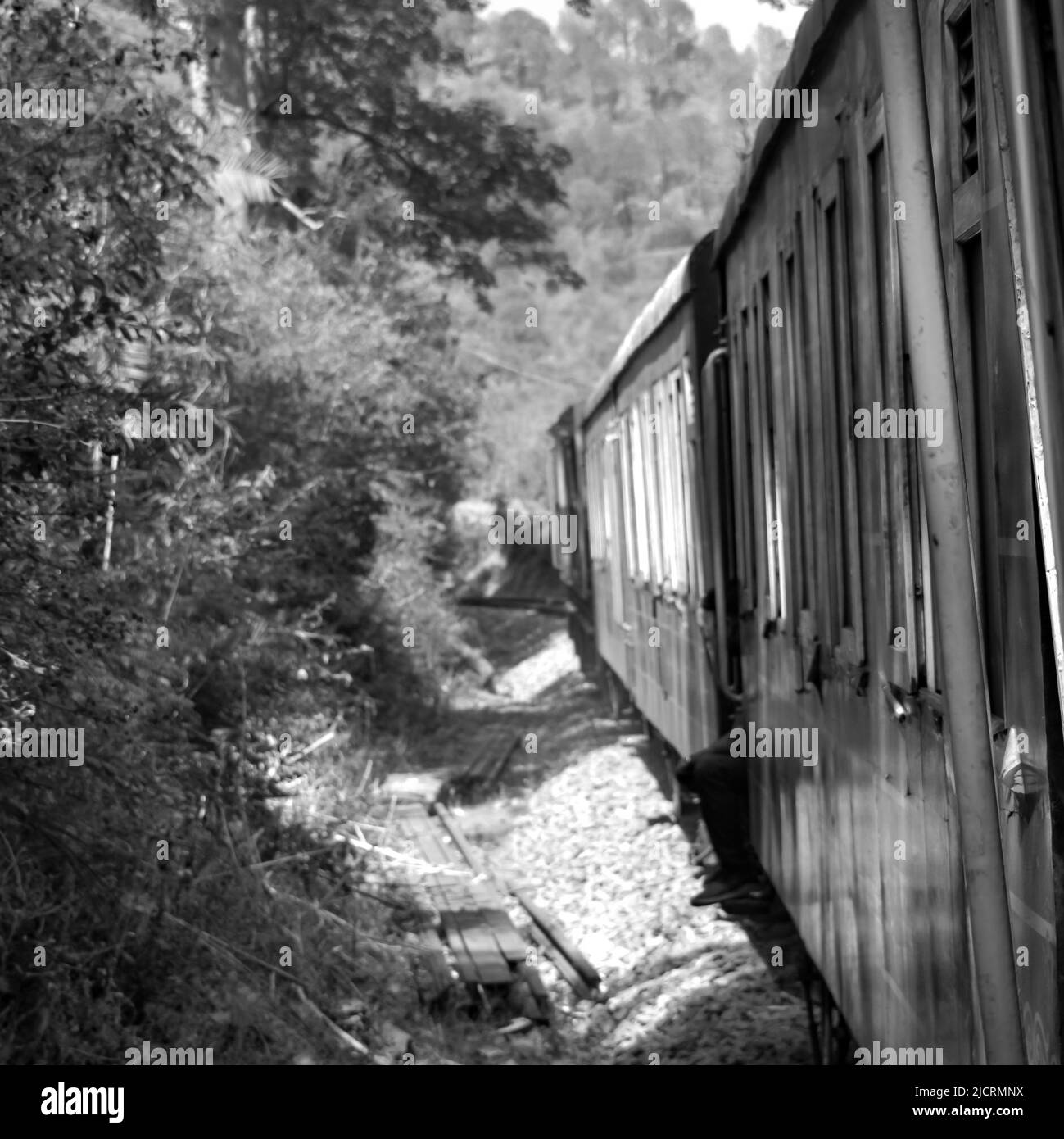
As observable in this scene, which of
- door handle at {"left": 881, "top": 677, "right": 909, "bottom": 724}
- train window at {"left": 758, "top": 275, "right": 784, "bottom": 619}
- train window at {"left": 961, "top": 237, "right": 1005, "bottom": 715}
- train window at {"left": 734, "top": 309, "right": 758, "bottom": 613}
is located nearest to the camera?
train window at {"left": 961, "top": 237, "right": 1005, "bottom": 715}

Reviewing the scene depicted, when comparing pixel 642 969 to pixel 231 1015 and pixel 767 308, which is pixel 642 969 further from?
pixel 767 308

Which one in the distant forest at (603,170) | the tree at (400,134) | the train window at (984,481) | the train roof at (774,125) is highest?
the distant forest at (603,170)

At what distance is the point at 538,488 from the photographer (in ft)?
136

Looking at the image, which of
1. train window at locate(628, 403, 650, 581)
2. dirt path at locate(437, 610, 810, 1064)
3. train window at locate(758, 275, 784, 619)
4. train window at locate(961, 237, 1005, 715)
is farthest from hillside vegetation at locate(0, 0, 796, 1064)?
train window at locate(961, 237, 1005, 715)

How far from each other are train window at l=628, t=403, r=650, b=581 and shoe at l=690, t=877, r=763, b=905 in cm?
393

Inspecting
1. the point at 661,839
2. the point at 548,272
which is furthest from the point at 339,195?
the point at 661,839

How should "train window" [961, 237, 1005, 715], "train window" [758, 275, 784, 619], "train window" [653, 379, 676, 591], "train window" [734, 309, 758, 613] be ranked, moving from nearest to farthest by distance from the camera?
1. "train window" [961, 237, 1005, 715]
2. "train window" [758, 275, 784, 619]
3. "train window" [734, 309, 758, 613]
4. "train window" [653, 379, 676, 591]

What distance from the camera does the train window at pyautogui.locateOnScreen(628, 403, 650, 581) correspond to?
11.7 m

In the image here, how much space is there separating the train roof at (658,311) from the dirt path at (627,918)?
334 cm

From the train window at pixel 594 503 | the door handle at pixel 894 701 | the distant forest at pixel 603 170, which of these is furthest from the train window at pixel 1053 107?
the distant forest at pixel 603 170

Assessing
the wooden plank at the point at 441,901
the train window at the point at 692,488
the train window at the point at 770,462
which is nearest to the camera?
the train window at the point at 770,462

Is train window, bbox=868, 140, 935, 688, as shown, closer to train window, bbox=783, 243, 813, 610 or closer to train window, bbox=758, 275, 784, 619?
train window, bbox=783, 243, 813, 610

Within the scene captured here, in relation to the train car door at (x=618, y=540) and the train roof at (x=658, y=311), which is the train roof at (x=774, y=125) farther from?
the train car door at (x=618, y=540)

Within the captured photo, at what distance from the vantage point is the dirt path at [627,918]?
22.5ft
